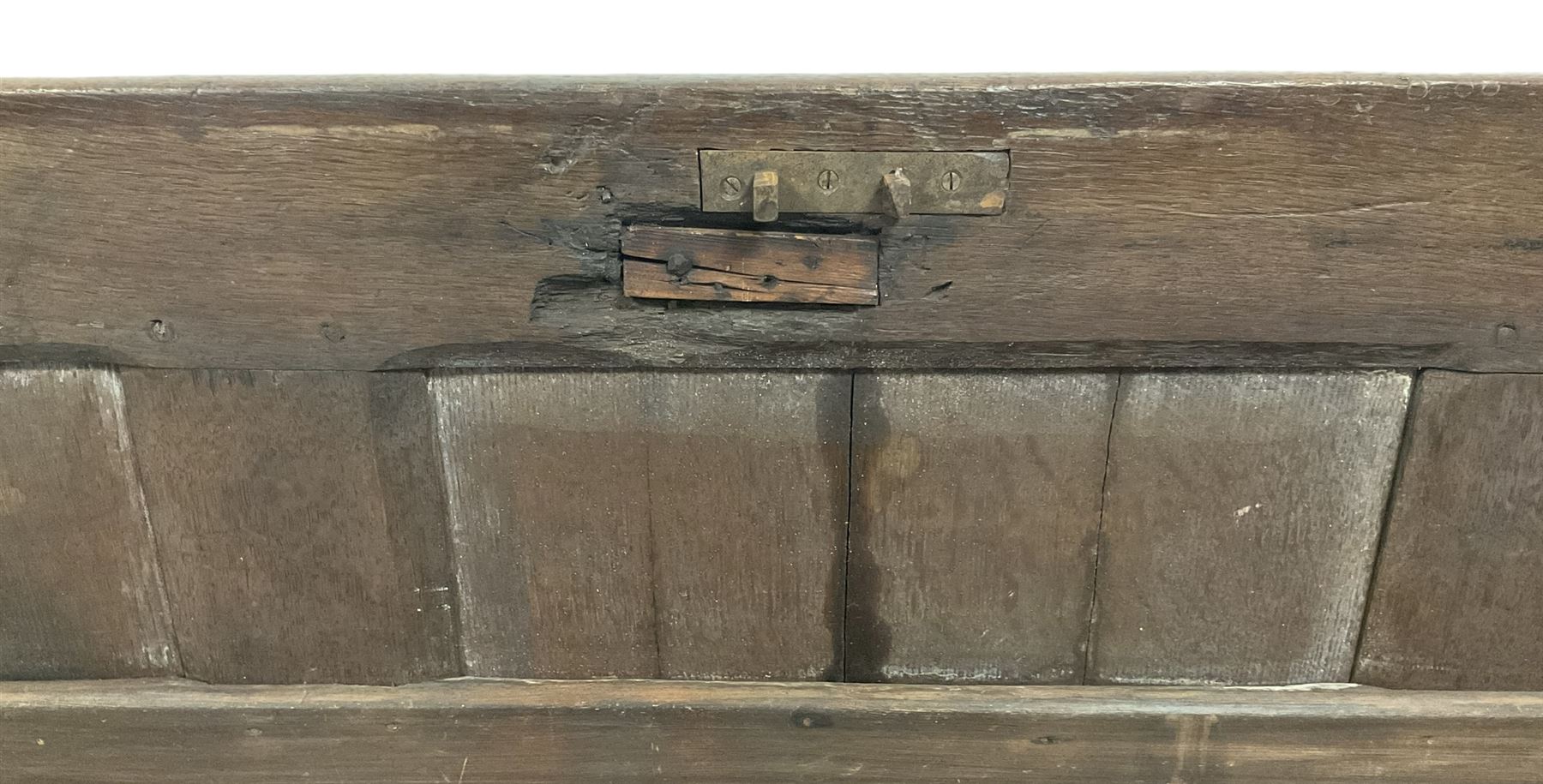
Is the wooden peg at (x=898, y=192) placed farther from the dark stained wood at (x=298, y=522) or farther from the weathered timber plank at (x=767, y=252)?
Answer: the dark stained wood at (x=298, y=522)

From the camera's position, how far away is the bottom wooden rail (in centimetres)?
101

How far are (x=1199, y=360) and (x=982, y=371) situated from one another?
20cm

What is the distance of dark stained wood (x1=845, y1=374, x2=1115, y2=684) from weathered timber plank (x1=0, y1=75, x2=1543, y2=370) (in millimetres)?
49

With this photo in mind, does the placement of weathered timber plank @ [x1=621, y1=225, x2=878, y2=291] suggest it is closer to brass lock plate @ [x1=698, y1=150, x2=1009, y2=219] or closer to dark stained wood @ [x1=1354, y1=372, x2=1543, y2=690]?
brass lock plate @ [x1=698, y1=150, x2=1009, y2=219]

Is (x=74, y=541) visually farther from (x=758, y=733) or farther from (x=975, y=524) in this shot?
(x=975, y=524)

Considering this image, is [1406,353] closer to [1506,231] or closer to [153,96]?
[1506,231]

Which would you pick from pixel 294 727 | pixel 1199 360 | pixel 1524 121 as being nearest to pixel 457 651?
pixel 294 727

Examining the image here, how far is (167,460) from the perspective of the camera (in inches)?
37.2

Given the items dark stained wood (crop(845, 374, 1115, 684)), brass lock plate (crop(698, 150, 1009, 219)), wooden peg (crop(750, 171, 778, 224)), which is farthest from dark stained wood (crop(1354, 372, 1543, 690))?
wooden peg (crop(750, 171, 778, 224))

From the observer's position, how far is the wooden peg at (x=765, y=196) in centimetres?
80

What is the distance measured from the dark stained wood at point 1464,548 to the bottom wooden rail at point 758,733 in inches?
1.4

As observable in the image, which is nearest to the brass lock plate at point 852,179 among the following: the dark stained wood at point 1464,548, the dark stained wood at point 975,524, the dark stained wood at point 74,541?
the dark stained wood at point 975,524

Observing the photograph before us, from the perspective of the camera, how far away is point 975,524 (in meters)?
0.97

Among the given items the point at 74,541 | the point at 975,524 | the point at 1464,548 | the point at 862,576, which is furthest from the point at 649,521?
the point at 1464,548
